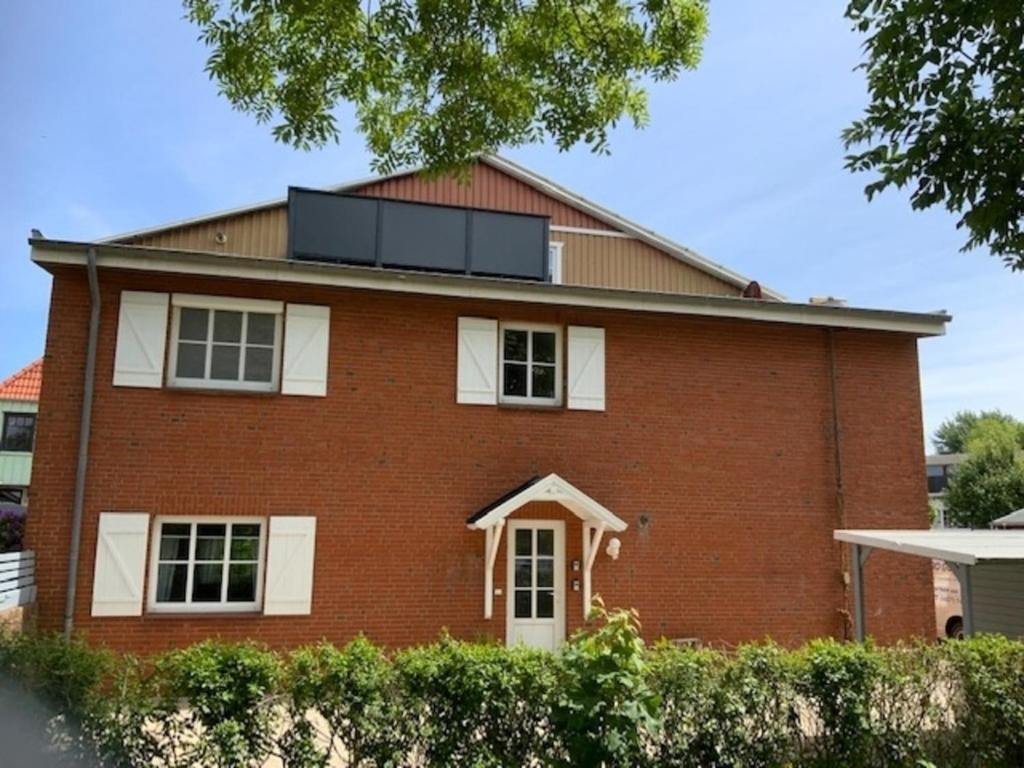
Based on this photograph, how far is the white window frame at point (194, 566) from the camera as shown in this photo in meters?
9.12

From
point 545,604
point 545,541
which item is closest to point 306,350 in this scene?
point 545,541

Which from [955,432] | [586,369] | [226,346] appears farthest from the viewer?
[955,432]

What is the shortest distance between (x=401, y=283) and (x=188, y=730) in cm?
648

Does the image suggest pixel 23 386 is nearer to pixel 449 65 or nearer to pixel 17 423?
pixel 17 423

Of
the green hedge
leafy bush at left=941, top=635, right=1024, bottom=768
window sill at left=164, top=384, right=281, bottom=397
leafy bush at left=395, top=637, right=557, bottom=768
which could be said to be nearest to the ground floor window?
window sill at left=164, top=384, right=281, bottom=397

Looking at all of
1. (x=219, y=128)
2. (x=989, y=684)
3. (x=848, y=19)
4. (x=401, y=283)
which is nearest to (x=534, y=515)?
(x=401, y=283)

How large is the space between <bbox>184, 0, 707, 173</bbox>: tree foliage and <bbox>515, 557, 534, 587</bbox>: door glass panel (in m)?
6.06

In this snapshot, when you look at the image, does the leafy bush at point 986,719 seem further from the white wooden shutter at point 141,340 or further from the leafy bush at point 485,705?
the white wooden shutter at point 141,340

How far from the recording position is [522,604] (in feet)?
33.9

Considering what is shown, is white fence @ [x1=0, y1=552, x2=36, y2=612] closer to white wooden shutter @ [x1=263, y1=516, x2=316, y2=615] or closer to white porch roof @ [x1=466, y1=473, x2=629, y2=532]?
white wooden shutter @ [x1=263, y1=516, x2=316, y2=615]

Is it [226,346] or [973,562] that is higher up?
[226,346]

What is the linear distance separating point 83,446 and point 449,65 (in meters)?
6.69

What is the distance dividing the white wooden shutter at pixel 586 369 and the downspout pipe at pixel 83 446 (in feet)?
20.8

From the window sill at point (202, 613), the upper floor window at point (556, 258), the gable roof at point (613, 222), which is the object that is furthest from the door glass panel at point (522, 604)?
the gable roof at point (613, 222)
